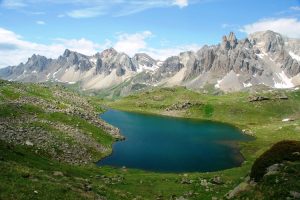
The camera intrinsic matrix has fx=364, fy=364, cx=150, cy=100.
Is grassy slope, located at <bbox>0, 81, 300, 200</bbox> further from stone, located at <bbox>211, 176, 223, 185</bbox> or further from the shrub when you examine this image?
the shrub

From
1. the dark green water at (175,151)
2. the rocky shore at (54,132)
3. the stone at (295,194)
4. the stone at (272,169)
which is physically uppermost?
the stone at (272,169)

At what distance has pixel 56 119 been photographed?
117312 millimetres

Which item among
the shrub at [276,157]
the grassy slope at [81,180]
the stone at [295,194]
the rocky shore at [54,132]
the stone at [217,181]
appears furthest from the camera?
the rocky shore at [54,132]

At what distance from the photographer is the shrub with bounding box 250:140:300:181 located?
4450 centimetres

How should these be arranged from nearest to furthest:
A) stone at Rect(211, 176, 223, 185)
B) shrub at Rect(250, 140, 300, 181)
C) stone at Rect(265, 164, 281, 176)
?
stone at Rect(265, 164, 281, 176) → shrub at Rect(250, 140, 300, 181) → stone at Rect(211, 176, 223, 185)

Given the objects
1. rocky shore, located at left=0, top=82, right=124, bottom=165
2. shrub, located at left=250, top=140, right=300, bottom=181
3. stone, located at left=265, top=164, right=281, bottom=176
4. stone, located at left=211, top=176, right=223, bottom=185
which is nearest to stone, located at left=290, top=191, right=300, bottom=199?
stone, located at left=265, top=164, right=281, bottom=176

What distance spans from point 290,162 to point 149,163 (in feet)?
196

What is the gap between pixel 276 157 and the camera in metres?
45.3

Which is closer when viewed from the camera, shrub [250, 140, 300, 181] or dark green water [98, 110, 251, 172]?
shrub [250, 140, 300, 181]

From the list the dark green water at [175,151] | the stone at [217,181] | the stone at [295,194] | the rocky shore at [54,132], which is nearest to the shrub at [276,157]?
the stone at [295,194]

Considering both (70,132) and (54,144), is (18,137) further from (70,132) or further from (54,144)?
(70,132)

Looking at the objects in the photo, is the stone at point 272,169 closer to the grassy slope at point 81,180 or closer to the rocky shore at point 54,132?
the grassy slope at point 81,180

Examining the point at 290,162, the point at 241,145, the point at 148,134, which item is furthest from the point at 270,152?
the point at 148,134

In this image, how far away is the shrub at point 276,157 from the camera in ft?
146
